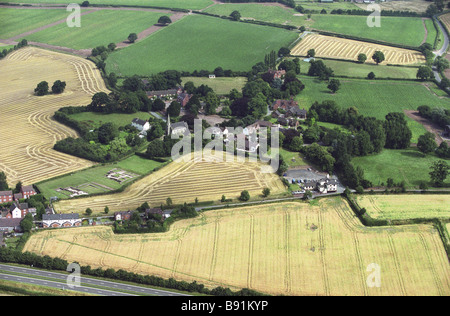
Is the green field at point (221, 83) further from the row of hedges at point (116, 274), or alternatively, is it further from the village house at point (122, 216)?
the row of hedges at point (116, 274)

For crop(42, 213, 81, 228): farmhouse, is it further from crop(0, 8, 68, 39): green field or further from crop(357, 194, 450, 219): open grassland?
crop(0, 8, 68, 39): green field

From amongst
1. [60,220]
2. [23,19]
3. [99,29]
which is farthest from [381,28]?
[60,220]

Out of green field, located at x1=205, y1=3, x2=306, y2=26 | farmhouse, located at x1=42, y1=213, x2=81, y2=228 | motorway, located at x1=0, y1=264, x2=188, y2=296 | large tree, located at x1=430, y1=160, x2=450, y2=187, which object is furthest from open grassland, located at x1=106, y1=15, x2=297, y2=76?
motorway, located at x1=0, y1=264, x2=188, y2=296

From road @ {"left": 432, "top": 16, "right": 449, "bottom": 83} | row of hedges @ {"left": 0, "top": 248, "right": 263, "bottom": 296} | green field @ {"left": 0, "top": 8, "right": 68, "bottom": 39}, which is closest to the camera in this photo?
row of hedges @ {"left": 0, "top": 248, "right": 263, "bottom": 296}

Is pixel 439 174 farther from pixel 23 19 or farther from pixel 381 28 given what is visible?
pixel 23 19

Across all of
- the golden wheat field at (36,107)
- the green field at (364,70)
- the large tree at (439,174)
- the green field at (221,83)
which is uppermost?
the large tree at (439,174)

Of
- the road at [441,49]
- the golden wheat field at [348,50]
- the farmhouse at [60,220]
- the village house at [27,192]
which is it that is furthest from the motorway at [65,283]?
the golden wheat field at [348,50]

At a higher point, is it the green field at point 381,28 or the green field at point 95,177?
the green field at point 381,28
